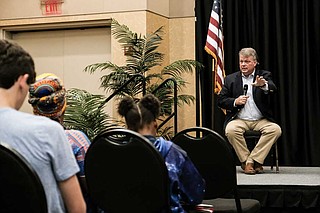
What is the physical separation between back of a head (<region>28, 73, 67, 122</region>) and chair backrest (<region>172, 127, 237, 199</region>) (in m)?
0.78

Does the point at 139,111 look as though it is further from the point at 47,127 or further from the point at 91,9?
the point at 91,9

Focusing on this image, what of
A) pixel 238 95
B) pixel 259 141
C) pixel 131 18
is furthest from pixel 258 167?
pixel 131 18

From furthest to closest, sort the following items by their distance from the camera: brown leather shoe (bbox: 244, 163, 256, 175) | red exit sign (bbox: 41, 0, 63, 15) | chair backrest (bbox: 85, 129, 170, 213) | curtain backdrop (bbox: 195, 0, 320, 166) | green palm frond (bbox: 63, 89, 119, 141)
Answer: red exit sign (bbox: 41, 0, 63, 15), curtain backdrop (bbox: 195, 0, 320, 166), brown leather shoe (bbox: 244, 163, 256, 175), green palm frond (bbox: 63, 89, 119, 141), chair backrest (bbox: 85, 129, 170, 213)

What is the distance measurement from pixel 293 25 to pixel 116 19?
2098mm

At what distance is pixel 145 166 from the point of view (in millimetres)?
2133

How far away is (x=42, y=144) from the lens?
5.12ft

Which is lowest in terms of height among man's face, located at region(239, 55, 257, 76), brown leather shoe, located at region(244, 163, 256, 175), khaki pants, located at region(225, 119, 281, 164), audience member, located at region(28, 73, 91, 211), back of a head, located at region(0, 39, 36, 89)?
brown leather shoe, located at region(244, 163, 256, 175)

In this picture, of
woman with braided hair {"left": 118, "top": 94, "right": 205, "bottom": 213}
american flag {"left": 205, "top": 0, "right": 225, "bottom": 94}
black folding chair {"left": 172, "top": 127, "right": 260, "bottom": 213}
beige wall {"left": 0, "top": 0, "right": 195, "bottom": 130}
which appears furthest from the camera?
beige wall {"left": 0, "top": 0, "right": 195, "bottom": 130}

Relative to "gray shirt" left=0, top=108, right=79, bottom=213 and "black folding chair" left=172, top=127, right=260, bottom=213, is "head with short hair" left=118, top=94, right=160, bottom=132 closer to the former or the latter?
"black folding chair" left=172, top=127, right=260, bottom=213

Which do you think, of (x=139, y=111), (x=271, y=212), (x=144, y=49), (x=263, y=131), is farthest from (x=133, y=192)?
(x=144, y=49)

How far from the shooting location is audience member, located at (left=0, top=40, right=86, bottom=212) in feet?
5.12

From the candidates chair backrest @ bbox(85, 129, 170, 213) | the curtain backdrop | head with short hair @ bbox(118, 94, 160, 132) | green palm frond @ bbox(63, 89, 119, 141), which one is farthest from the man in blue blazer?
chair backrest @ bbox(85, 129, 170, 213)

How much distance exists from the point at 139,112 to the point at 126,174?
32cm

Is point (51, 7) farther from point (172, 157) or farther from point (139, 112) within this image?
point (172, 157)
